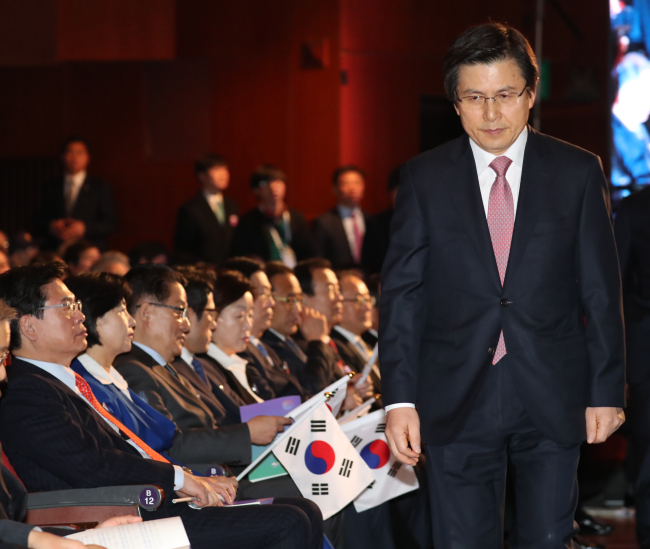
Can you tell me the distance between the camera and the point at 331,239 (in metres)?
6.80

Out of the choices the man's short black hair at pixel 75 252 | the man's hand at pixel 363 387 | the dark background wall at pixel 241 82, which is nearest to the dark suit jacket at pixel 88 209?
the dark background wall at pixel 241 82

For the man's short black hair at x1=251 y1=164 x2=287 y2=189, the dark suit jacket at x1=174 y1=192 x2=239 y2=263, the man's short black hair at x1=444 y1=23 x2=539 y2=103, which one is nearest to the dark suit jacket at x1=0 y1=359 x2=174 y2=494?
the man's short black hair at x1=444 y1=23 x2=539 y2=103

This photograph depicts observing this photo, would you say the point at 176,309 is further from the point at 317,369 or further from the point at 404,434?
the point at 404,434

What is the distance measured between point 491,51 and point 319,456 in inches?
58.1

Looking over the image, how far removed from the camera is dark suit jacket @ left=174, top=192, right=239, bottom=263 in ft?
22.3

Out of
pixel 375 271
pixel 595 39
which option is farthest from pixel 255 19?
pixel 595 39

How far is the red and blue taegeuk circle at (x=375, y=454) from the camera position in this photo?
11.1 feet

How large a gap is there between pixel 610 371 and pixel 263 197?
4572mm

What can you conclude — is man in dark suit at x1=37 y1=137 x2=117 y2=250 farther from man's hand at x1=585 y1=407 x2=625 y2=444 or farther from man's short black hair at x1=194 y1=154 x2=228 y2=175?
man's hand at x1=585 y1=407 x2=625 y2=444

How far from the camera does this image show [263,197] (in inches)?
259

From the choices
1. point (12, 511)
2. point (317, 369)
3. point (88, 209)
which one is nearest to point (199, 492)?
point (12, 511)

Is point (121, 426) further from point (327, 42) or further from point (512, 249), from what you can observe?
point (327, 42)

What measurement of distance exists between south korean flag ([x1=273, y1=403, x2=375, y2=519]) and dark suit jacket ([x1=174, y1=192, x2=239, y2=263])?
3.79m

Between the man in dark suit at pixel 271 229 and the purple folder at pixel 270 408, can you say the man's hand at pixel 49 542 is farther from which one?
the man in dark suit at pixel 271 229
